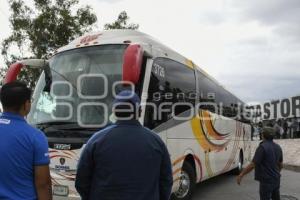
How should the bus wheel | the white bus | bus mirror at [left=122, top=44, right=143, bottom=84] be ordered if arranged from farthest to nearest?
the bus wheel, the white bus, bus mirror at [left=122, top=44, right=143, bottom=84]

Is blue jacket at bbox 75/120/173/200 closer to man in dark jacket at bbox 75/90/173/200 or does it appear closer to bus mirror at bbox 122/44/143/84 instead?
man in dark jacket at bbox 75/90/173/200

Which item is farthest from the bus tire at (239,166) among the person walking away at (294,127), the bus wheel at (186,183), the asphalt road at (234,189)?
the person walking away at (294,127)

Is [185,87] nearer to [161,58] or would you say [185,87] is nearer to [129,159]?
[161,58]

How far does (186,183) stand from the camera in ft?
32.6

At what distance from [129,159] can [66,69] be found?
5.18m

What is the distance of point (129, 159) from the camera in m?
3.89

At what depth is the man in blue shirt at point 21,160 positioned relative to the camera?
Answer: 12.4ft

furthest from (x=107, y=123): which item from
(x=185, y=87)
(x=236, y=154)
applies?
(x=236, y=154)

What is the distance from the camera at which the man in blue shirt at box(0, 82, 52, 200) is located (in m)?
3.78

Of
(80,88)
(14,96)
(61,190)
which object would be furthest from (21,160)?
(80,88)

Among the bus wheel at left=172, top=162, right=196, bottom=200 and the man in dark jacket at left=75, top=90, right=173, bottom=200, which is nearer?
the man in dark jacket at left=75, top=90, right=173, bottom=200

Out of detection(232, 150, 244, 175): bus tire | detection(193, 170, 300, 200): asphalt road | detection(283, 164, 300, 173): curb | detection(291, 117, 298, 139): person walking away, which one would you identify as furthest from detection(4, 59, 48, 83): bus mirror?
detection(291, 117, 298, 139): person walking away

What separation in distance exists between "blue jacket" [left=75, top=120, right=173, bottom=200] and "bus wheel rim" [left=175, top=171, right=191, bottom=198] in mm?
5763

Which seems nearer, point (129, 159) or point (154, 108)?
point (129, 159)
